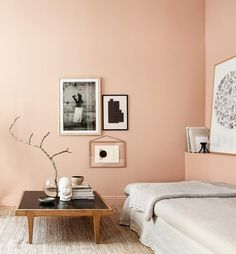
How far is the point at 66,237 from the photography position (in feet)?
12.0

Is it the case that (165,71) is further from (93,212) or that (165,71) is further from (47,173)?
(93,212)

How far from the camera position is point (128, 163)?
5492mm

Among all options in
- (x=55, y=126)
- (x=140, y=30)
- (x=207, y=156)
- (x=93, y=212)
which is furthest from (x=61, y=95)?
(x=93, y=212)

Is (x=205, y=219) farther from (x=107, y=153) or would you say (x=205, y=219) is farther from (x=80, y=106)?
(x=80, y=106)

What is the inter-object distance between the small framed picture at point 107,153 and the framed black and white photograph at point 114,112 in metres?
0.17

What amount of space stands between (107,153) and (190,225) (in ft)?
9.53

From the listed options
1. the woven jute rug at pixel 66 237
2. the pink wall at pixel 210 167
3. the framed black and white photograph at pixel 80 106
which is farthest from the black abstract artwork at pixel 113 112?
the woven jute rug at pixel 66 237

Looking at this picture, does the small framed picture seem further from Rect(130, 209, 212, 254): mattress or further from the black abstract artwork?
Rect(130, 209, 212, 254): mattress

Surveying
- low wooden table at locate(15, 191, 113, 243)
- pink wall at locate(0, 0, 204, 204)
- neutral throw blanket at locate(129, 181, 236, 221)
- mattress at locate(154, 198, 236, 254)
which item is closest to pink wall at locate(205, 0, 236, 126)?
pink wall at locate(0, 0, 204, 204)

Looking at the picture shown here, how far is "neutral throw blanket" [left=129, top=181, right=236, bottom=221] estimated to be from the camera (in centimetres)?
342

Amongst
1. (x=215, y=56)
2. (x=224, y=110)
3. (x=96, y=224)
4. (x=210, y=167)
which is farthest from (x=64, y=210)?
(x=215, y=56)

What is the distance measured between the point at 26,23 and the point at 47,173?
1.92 m

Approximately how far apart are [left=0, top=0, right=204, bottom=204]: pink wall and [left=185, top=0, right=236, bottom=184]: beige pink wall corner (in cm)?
13

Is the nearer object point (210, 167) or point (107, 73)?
point (210, 167)
